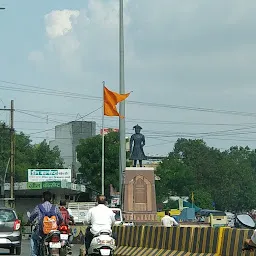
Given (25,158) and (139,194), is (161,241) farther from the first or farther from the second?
(25,158)

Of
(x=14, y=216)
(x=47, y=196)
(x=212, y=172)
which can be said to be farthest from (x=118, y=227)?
(x=212, y=172)

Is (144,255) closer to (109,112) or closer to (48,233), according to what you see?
(48,233)

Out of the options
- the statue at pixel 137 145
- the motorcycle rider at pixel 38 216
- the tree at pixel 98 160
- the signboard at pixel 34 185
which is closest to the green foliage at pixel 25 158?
the tree at pixel 98 160

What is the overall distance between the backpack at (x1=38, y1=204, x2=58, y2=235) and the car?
443 inches

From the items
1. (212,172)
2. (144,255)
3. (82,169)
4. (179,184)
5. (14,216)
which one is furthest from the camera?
(212,172)

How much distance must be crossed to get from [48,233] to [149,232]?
17.4 ft

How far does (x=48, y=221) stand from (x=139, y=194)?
30.0m

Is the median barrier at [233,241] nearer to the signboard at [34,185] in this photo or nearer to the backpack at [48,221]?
the backpack at [48,221]

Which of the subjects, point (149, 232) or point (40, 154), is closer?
point (149, 232)

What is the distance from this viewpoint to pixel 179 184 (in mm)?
115250

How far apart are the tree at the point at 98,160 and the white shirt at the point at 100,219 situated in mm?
76257

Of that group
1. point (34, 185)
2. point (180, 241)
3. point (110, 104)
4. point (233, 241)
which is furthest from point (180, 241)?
point (34, 185)

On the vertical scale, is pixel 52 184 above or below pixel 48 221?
above

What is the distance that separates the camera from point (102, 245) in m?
15.4
